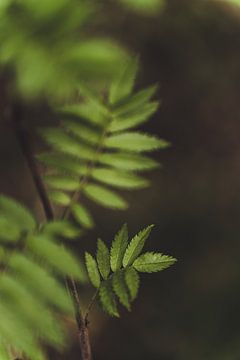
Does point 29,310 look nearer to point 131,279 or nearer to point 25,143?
point 131,279

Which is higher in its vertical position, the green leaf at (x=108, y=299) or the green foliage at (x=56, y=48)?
the green foliage at (x=56, y=48)

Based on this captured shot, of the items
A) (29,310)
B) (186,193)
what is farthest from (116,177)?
(186,193)

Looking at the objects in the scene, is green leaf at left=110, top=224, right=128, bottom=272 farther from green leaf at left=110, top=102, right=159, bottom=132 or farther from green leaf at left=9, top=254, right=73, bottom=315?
green leaf at left=110, top=102, right=159, bottom=132

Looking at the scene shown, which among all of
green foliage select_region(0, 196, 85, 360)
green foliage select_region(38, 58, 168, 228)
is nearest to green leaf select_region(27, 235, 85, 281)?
green foliage select_region(0, 196, 85, 360)

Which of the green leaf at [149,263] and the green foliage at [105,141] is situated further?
the green foliage at [105,141]

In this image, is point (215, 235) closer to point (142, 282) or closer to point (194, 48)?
point (142, 282)

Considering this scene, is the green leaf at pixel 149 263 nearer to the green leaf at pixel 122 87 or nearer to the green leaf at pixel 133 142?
the green leaf at pixel 133 142

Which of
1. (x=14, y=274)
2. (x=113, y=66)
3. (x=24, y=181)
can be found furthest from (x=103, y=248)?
(x=24, y=181)

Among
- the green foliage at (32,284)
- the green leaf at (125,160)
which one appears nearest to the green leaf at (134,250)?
the green foliage at (32,284)

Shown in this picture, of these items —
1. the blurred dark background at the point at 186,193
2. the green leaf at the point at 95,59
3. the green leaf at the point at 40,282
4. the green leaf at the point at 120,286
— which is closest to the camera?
the green leaf at the point at 95,59
